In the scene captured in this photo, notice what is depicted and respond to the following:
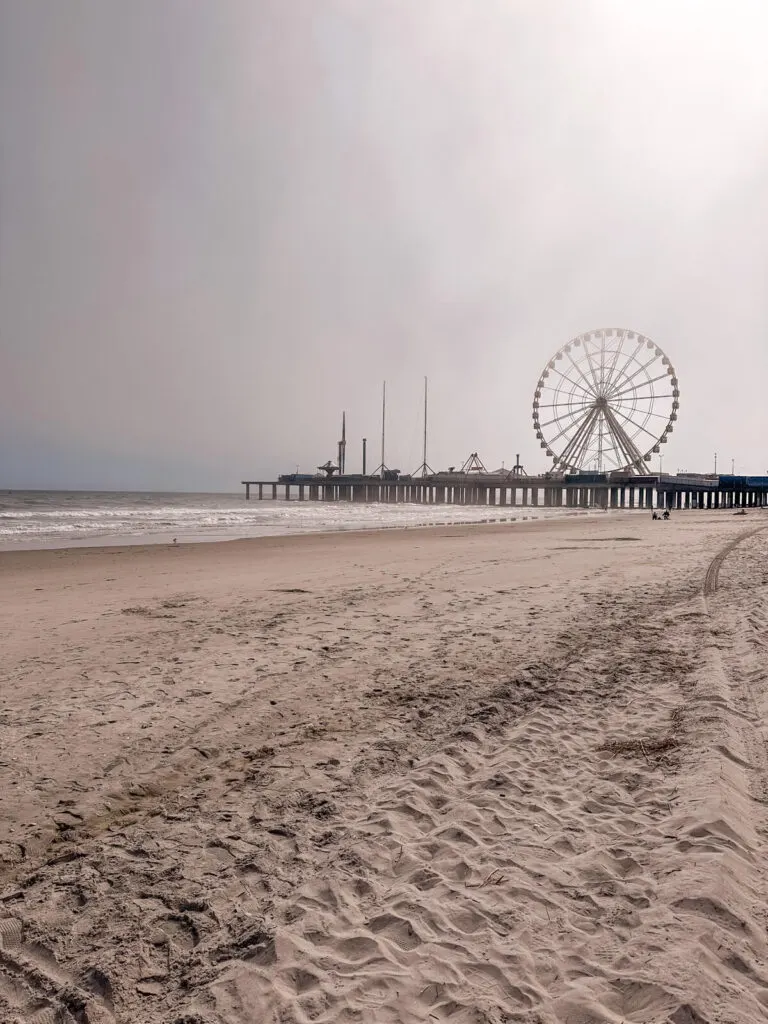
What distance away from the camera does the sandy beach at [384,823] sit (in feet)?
7.11

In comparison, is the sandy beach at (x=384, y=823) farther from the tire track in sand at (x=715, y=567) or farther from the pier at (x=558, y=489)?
the pier at (x=558, y=489)

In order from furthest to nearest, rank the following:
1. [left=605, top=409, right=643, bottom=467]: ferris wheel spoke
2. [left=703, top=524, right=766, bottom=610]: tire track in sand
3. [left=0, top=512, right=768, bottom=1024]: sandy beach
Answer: [left=605, top=409, right=643, bottom=467]: ferris wheel spoke < [left=703, top=524, right=766, bottom=610]: tire track in sand < [left=0, top=512, right=768, bottom=1024]: sandy beach

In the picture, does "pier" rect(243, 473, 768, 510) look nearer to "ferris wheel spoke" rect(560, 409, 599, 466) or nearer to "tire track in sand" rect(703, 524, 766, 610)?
"ferris wheel spoke" rect(560, 409, 599, 466)

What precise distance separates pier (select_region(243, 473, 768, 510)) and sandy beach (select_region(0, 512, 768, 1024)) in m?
66.8

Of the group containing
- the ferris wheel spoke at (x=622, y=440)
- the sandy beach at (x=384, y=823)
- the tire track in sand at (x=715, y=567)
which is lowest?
the sandy beach at (x=384, y=823)

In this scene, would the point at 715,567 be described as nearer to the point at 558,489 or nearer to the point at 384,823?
the point at 384,823

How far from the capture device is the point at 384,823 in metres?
3.18

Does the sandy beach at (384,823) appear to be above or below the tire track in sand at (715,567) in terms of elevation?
below

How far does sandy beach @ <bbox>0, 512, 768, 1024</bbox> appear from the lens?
2.17 meters

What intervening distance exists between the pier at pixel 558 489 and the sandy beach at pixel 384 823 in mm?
66809

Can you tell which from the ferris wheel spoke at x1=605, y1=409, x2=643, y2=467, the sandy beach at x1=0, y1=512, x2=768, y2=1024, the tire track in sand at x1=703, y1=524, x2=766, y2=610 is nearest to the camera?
the sandy beach at x1=0, y1=512, x2=768, y2=1024

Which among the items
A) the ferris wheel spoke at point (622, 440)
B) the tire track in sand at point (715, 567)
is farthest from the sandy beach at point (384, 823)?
the ferris wheel spoke at point (622, 440)

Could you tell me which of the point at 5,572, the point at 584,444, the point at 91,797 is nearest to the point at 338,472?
the point at 584,444

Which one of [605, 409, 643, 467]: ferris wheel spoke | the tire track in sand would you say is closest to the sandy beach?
the tire track in sand
